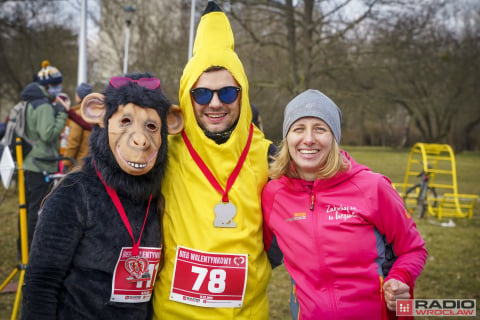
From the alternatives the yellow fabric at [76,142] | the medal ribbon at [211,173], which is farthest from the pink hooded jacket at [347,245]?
the yellow fabric at [76,142]

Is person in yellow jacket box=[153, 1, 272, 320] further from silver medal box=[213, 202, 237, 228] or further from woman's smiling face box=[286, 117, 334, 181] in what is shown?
woman's smiling face box=[286, 117, 334, 181]

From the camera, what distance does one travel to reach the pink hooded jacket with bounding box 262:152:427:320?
83.7 inches

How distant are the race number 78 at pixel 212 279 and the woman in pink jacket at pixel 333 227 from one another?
37 cm

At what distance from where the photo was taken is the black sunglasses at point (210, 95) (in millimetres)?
2445

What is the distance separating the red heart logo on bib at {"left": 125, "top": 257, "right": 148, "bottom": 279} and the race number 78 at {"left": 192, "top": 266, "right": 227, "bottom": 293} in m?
0.25

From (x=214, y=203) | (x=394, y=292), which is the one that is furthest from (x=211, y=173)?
(x=394, y=292)

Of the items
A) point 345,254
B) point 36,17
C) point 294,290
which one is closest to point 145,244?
point 294,290

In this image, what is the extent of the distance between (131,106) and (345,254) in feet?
4.25

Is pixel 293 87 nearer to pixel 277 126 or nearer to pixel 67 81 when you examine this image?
pixel 277 126

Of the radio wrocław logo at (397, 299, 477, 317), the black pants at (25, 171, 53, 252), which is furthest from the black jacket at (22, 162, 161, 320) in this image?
the black pants at (25, 171, 53, 252)

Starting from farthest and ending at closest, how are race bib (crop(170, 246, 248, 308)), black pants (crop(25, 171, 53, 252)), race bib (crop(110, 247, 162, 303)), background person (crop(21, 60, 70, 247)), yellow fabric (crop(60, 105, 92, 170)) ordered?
yellow fabric (crop(60, 105, 92, 170))
background person (crop(21, 60, 70, 247))
black pants (crop(25, 171, 53, 252))
race bib (crop(170, 246, 248, 308))
race bib (crop(110, 247, 162, 303))

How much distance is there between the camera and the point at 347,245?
2154 mm

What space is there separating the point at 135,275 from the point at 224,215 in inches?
21.2

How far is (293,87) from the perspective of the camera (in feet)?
39.4
